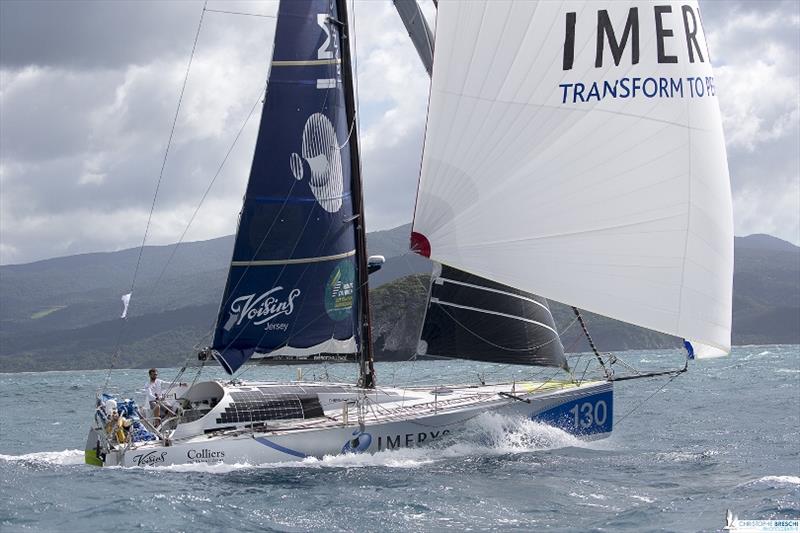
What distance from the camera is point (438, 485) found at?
51.6 ft

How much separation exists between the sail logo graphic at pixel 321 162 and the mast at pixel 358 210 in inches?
18.5

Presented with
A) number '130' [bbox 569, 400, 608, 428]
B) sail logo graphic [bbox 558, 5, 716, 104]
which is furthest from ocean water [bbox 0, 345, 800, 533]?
sail logo graphic [bbox 558, 5, 716, 104]

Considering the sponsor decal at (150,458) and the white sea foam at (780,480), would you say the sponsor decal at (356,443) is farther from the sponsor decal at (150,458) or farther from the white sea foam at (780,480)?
the white sea foam at (780,480)

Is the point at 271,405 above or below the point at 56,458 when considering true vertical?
above

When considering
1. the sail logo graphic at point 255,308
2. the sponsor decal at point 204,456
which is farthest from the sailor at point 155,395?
the sail logo graphic at point 255,308

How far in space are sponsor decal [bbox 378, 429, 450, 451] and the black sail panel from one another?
159 cm

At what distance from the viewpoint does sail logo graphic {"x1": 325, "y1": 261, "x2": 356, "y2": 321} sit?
1970 cm

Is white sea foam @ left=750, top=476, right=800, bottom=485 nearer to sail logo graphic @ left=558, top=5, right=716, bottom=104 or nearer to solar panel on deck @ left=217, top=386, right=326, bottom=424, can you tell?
sail logo graphic @ left=558, top=5, right=716, bottom=104

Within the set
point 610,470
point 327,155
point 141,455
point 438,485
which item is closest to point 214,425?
point 141,455

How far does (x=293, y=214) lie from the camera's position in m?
19.4

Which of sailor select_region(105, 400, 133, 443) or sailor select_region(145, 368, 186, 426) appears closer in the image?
sailor select_region(105, 400, 133, 443)

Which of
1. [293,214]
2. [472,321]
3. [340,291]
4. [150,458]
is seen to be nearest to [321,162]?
[293,214]

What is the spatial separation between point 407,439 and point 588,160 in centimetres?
632

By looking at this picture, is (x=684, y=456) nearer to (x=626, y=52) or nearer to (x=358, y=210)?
(x=358, y=210)
